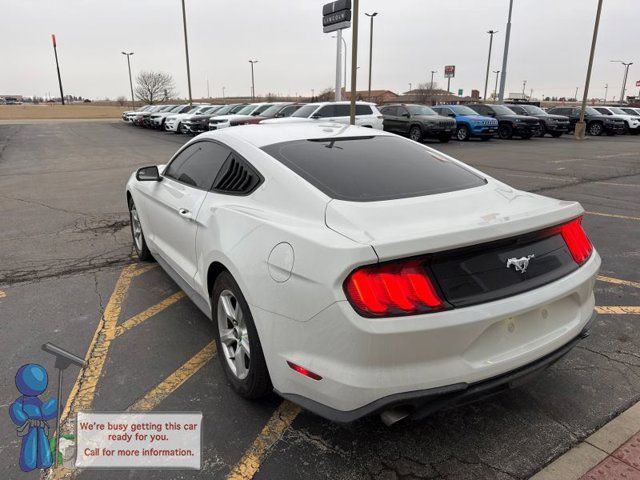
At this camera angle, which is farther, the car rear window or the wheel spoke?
the wheel spoke

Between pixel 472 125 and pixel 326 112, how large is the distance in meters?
8.04

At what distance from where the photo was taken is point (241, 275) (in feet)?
8.15

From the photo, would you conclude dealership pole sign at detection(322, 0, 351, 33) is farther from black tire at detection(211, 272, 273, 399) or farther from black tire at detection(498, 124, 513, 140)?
black tire at detection(211, 272, 273, 399)

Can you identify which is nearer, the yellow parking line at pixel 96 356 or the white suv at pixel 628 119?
the yellow parking line at pixel 96 356

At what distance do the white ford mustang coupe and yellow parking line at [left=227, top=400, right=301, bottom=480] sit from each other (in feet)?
0.65

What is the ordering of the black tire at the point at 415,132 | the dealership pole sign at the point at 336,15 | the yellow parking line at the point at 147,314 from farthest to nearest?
1. the dealership pole sign at the point at 336,15
2. the black tire at the point at 415,132
3. the yellow parking line at the point at 147,314

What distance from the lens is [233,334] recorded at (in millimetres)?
2850

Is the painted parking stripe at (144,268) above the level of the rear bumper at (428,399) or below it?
below

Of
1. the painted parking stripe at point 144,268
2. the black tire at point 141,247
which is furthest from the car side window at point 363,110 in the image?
the painted parking stripe at point 144,268

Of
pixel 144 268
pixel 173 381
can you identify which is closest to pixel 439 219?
pixel 173 381

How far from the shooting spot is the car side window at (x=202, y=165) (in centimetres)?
339

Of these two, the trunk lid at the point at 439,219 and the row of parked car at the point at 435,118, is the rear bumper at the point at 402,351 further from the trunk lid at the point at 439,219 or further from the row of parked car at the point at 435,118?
the row of parked car at the point at 435,118

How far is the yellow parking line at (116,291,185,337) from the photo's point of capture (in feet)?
12.2

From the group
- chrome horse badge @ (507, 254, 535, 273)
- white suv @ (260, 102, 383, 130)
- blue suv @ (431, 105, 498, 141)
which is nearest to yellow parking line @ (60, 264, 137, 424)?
chrome horse badge @ (507, 254, 535, 273)
